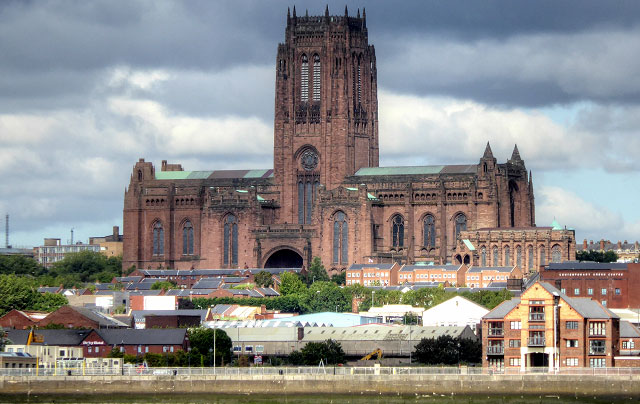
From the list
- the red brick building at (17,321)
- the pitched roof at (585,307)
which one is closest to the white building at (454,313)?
the pitched roof at (585,307)

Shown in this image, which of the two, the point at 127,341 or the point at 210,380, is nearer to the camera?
the point at 210,380

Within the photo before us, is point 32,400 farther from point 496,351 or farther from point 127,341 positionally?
point 496,351

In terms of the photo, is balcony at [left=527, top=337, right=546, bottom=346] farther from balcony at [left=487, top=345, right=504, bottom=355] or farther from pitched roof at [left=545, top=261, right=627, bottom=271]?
pitched roof at [left=545, top=261, right=627, bottom=271]

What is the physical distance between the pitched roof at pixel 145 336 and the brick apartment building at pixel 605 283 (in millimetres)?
47076

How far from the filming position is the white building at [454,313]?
169625mm

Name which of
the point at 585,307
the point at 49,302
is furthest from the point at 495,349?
the point at 49,302

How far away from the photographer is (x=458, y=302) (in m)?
173

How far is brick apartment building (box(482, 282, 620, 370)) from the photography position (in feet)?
415

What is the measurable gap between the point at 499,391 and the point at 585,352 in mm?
9073

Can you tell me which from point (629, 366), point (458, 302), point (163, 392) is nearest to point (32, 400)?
point (163, 392)

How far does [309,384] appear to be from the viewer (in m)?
126

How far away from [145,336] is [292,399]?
25.7m

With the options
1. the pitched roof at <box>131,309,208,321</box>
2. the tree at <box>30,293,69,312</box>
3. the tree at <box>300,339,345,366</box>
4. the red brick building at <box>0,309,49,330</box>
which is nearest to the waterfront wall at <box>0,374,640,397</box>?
the tree at <box>300,339,345,366</box>

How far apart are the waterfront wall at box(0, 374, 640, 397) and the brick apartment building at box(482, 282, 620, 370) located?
168 inches
